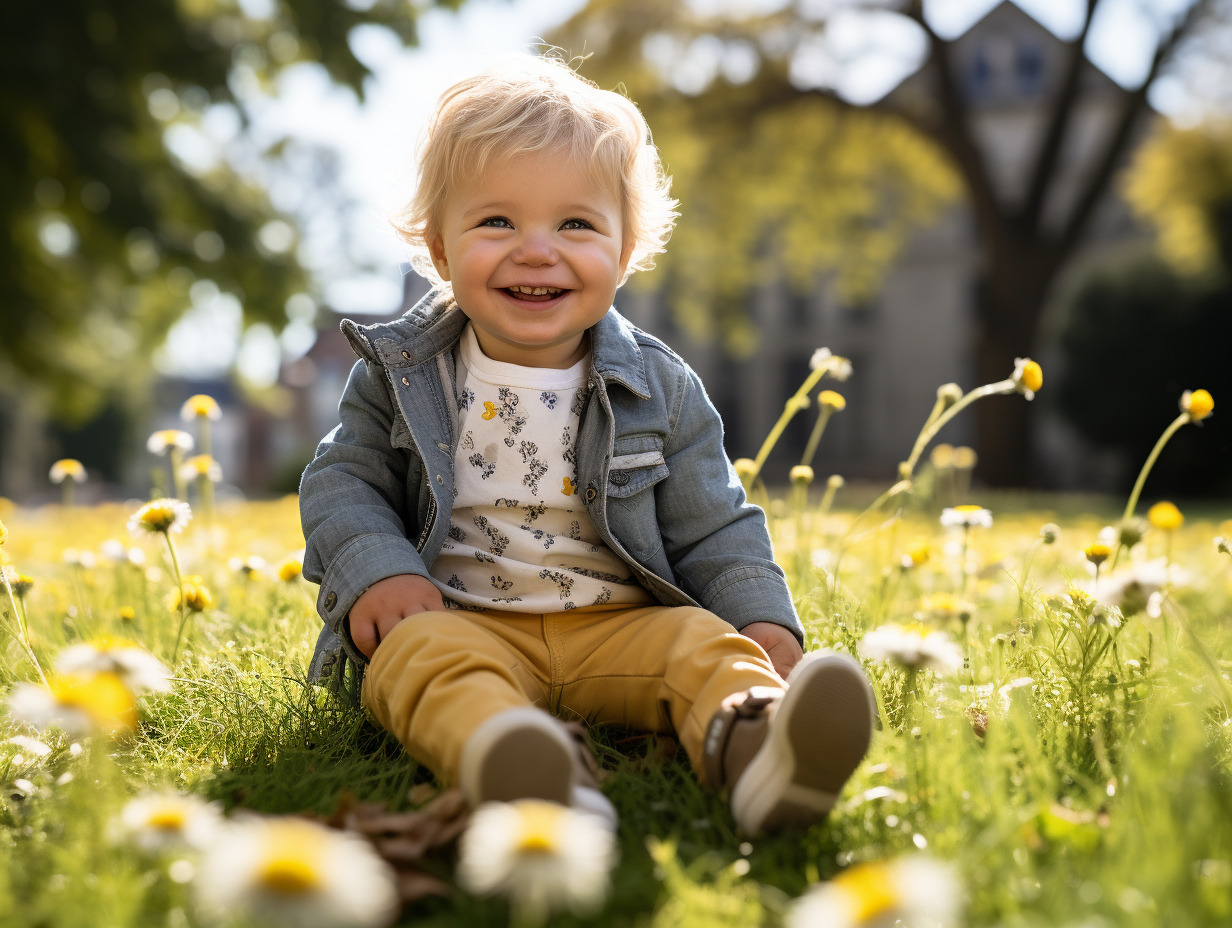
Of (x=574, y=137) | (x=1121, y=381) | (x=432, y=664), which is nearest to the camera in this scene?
(x=432, y=664)

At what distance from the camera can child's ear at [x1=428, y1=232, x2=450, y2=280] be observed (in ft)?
6.99

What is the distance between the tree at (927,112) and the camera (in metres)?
12.6

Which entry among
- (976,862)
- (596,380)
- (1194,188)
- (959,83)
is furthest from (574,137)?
(1194,188)

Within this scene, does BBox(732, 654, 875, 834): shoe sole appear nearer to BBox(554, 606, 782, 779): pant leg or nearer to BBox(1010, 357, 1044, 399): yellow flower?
BBox(554, 606, 782, 779): pant leg

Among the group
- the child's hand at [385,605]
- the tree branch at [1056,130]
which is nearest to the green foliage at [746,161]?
the tree branch at [1056,130]

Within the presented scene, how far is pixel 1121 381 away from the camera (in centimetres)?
1612

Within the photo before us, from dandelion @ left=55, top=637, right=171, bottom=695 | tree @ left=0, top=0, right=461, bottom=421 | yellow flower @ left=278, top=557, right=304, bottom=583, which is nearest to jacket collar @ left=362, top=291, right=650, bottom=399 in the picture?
yellow flower @ left=278, top=557, right=304, bottom=583

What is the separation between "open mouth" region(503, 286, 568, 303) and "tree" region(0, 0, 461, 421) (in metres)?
7.53

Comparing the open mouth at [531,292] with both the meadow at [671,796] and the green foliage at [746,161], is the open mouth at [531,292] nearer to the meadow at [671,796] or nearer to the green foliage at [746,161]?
the meadow at [671,796]

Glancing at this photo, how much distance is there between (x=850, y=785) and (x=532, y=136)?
124 cm

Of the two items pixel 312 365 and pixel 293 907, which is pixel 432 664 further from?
pixel 312 365

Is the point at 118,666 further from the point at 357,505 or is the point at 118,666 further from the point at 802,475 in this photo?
the point at 802,475

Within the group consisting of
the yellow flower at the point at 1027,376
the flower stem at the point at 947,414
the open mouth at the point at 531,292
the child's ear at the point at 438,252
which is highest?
the child's ear at the point at 438,252

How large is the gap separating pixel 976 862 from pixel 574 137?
55.0 inches
